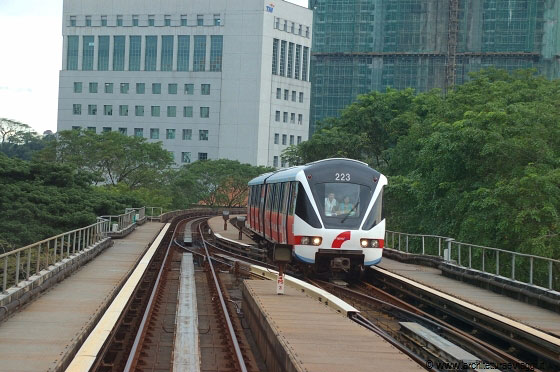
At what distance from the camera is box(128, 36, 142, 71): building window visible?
122 metres

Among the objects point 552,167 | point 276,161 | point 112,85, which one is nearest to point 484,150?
point 552,167

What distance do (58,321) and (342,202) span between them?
35.9 feet

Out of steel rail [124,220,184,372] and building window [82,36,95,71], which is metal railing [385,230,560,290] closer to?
steel rail [124,220,184,372]

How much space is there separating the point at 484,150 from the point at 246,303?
16450 mm

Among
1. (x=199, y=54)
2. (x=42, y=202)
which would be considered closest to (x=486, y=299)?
(x=42, y=202)

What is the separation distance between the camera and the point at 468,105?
4241 cm

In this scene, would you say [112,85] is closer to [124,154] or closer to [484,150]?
[124,154]

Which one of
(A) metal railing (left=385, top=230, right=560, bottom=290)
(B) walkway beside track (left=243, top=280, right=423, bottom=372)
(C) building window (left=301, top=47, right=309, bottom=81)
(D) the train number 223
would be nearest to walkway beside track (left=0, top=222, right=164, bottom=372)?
(B) walkway beside track (left=243, top=280, right=423, bottom=372)

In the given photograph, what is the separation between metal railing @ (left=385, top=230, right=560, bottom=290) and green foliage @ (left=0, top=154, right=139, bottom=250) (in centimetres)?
1666

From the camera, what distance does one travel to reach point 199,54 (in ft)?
397

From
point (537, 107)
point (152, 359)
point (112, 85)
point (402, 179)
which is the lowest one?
point (152, 359)

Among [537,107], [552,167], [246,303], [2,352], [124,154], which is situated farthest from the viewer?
[124,154]

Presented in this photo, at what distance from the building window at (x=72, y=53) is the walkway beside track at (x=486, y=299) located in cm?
10585

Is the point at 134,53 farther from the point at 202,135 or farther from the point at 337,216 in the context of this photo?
the point at 337,216
